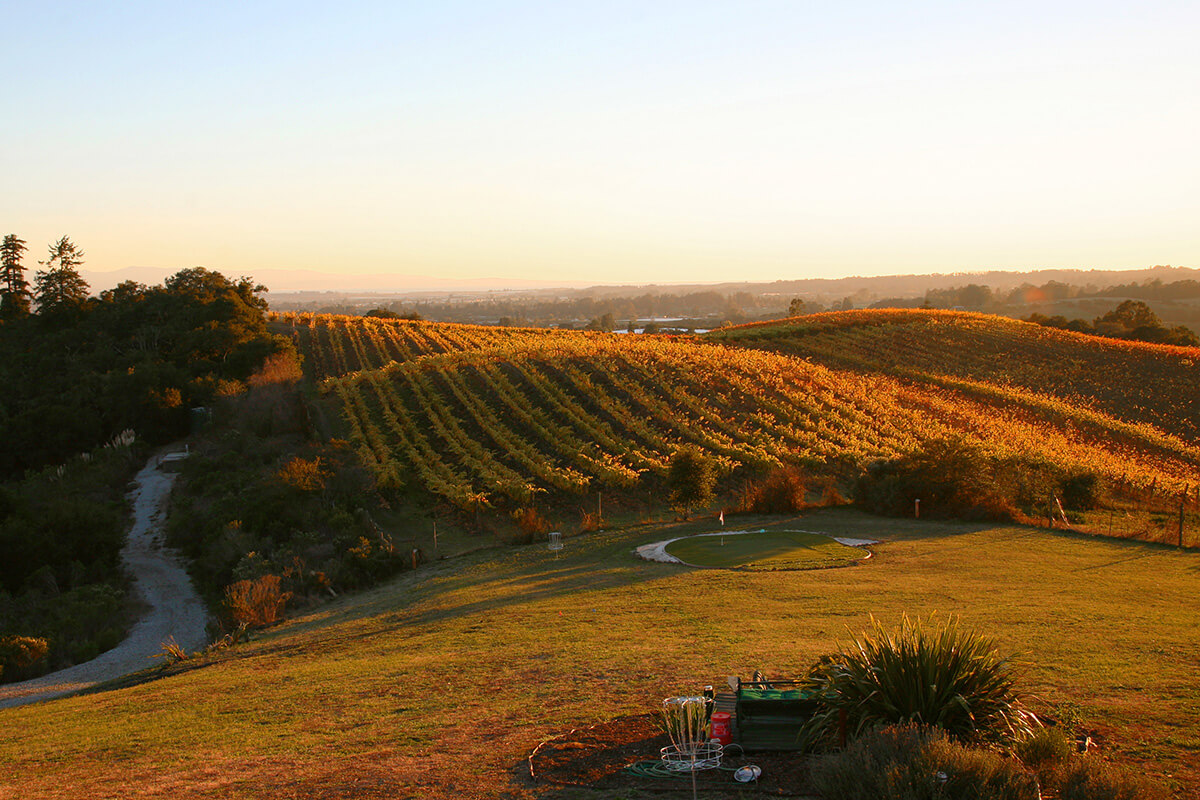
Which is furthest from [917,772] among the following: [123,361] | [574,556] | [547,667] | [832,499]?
[123,361]

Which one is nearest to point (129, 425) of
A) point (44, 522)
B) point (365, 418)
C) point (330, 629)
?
point (365, 418)

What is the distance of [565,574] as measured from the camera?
18.0 meters

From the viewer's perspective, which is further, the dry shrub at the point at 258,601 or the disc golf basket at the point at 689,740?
the dry shrub at the point at 258,601

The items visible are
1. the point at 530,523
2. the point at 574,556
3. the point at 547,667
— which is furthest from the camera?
the point at 530,523

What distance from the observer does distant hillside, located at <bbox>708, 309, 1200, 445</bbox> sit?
4700 cm

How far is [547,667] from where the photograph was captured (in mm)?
10641

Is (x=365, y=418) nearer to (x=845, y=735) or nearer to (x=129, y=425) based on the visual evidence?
(x=129, y=425)

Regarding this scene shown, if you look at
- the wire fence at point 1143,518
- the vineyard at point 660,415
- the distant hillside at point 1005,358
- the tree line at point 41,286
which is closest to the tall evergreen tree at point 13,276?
the tree line at point 41,286

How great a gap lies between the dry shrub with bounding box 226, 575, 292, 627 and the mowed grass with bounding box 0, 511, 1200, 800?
2.86 ft

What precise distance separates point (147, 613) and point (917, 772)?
23.5m

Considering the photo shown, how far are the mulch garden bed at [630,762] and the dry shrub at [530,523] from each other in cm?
1537

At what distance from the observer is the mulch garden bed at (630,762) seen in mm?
6406

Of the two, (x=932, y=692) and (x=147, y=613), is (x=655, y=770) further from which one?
(x=147, y=613)

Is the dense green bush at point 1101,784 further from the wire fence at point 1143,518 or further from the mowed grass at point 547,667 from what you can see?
the wire fence at point 1143,518
